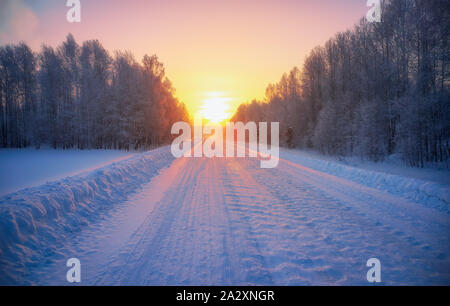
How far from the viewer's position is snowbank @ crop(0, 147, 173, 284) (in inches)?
130

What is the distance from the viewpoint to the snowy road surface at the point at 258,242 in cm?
290

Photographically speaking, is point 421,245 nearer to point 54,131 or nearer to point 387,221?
point 387,221

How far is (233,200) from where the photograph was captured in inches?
261

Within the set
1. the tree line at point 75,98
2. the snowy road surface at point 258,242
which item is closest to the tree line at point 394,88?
the snowy road surface at point 258,242

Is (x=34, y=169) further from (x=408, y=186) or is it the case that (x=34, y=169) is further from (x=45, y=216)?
(x=408, y=186)

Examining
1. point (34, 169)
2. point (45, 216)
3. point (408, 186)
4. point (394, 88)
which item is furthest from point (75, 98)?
point (394, 88)

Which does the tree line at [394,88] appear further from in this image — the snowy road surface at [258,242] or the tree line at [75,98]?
the tree line at [75,98]

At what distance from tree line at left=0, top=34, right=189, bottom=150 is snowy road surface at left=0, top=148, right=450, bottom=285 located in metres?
29.4

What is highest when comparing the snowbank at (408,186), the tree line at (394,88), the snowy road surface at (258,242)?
the tree line at (394,88)

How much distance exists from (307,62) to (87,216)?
136 feet

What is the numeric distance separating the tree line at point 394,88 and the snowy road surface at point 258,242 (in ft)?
34.4

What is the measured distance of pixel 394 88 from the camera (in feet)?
60.6

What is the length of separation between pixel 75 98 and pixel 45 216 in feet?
116

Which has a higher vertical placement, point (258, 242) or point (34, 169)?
point (34, 169)
